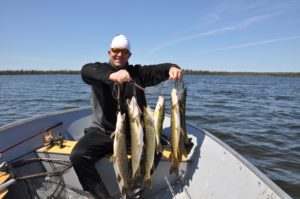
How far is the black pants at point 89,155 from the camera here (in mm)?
4059

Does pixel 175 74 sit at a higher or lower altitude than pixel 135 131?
higher

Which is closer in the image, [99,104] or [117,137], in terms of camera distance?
[117,137]

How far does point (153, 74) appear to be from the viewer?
15.3ft

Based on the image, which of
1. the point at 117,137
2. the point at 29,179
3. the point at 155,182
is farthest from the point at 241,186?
the point at 29,179

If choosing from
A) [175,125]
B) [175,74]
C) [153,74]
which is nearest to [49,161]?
[153,74]

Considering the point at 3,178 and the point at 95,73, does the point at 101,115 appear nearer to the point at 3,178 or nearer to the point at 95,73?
the point at 95,73

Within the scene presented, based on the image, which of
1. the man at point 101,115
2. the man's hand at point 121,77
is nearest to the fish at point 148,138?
the man's hand at point 121,77

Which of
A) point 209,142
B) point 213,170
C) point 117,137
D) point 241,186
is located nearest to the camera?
point 117,137

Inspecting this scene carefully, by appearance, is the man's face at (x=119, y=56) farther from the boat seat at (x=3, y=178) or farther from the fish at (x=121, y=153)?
the boat seat at (x=3, y=178)

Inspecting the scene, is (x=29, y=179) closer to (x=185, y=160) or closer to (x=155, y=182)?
(x=155, y=182)

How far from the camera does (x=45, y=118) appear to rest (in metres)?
5.89

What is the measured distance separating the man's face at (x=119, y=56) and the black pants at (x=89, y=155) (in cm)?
103

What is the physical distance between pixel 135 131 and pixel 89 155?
49.0 inches

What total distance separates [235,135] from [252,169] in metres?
7.60
